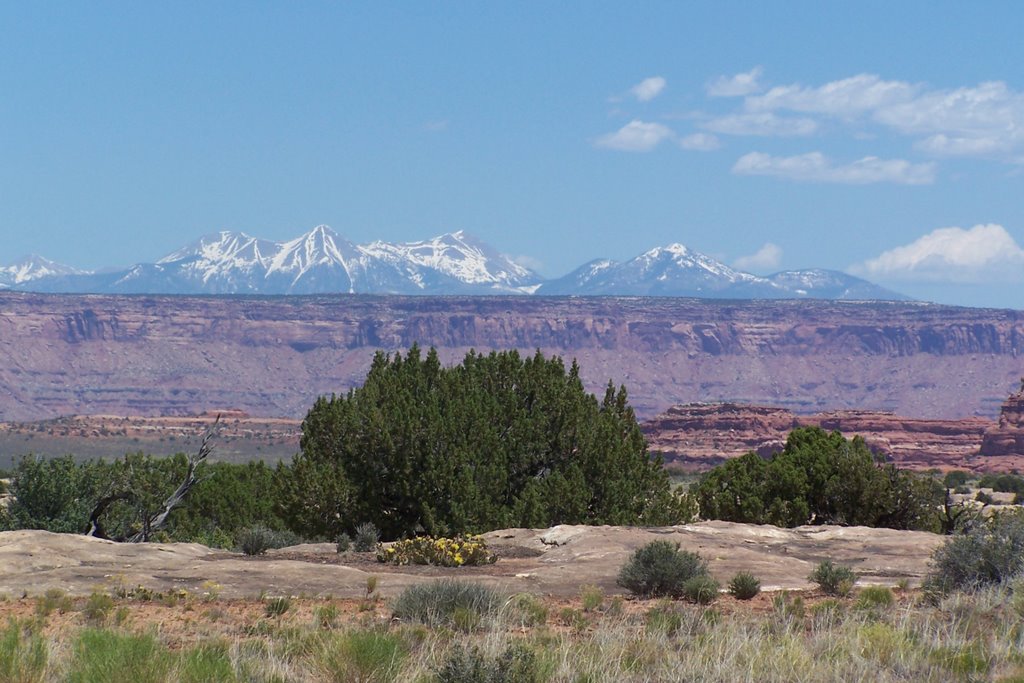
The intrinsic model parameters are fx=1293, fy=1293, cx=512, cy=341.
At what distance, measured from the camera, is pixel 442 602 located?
16781mm

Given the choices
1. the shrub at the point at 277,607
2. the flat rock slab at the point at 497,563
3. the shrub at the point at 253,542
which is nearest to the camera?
the shrub at the point at 277,607

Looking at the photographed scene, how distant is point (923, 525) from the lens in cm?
3609

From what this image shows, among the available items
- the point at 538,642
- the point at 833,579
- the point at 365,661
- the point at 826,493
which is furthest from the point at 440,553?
the point at 826,493

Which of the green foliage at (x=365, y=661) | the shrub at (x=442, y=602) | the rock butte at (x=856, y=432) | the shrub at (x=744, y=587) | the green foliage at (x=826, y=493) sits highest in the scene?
the green foliage at (x=365, y=661)

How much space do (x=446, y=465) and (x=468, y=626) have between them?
15.2 metres

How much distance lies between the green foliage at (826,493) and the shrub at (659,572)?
1614cm

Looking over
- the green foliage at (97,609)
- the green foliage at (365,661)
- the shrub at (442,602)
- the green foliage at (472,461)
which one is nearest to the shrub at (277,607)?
the shrub at (442,602)

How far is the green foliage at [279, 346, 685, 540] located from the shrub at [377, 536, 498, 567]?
564 cm

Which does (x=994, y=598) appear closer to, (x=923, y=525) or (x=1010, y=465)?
(x=923, y=525)

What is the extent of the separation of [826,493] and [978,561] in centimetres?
1710

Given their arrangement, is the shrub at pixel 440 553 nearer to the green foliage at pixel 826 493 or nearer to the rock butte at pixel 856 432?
the green foliage at pixel 826 493

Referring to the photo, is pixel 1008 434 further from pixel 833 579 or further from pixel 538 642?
pixel 538 642

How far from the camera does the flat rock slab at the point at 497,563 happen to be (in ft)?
67.8

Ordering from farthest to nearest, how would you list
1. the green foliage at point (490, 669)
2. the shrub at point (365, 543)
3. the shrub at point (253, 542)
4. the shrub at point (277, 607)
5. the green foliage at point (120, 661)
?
1. the shrub at point (365, 543)
2. the shrub at point (253, 542)
3. the shrub at point (277, 607)
4. the green foliage at point (490, 669)
5. the green foliage at point (120, 661)
